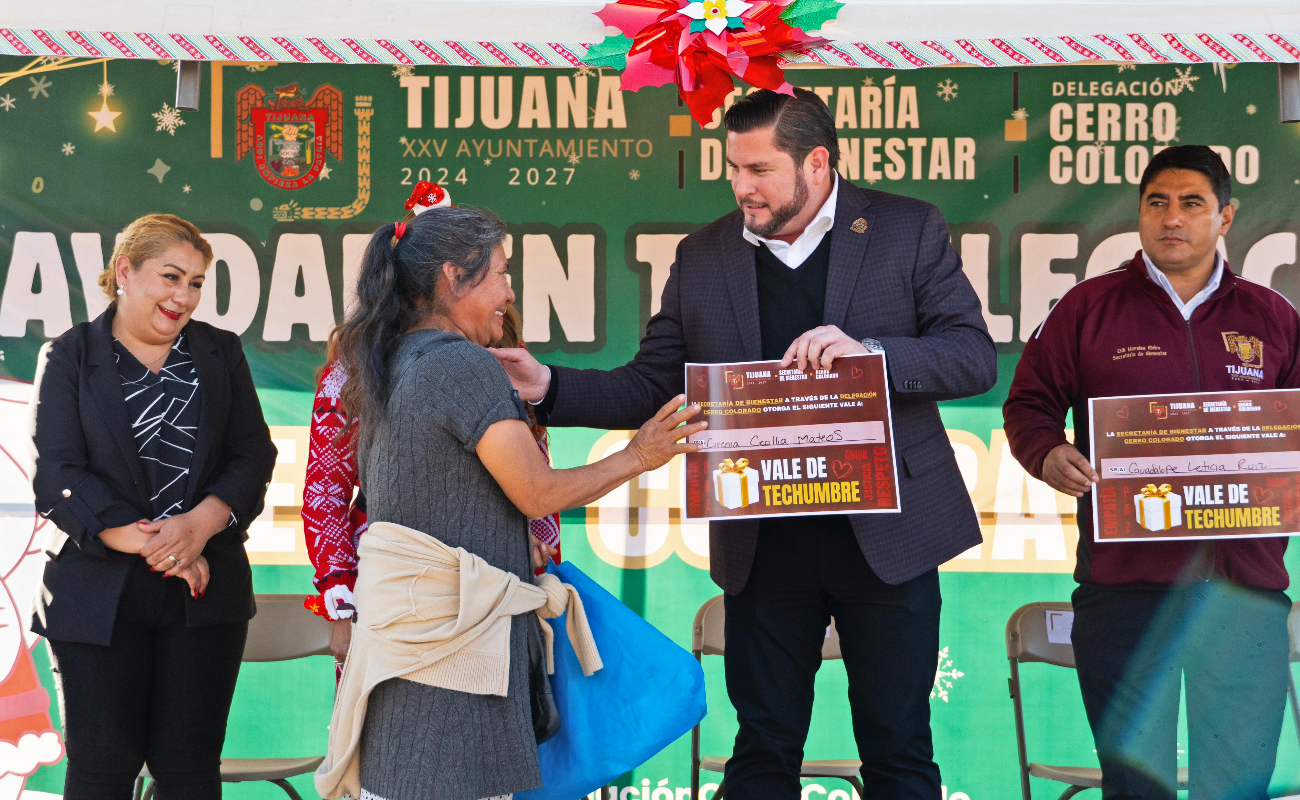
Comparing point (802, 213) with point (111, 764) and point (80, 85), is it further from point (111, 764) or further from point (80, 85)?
point (80, 85)

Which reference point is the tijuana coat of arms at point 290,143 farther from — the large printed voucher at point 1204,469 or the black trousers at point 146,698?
the large printed voucher at point 1204,469

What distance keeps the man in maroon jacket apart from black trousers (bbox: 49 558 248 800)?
2.31 metres

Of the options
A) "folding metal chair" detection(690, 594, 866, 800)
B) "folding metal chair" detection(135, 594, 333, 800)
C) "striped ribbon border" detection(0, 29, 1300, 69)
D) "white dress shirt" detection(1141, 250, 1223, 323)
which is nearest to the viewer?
"striped ribbon border" detection(0, 29, 1300, 69)

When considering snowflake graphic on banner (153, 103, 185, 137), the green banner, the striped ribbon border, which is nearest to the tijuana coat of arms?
the green banner

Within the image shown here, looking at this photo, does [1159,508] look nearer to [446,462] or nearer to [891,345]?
[891,345]

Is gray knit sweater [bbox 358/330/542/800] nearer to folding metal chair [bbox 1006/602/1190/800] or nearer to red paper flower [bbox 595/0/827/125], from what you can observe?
red paper flower [bbox 595/0/827/125]

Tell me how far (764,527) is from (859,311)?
56 cm

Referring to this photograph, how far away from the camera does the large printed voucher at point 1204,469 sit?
2.74 m

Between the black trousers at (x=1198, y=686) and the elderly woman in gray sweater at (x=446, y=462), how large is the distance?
4.89ft

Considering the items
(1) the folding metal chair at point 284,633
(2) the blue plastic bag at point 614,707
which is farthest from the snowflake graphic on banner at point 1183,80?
(1) the folding metal chair at point 284,633

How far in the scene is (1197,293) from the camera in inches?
120

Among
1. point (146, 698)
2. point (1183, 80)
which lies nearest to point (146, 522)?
point (146, 698)

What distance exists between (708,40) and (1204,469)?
159 centimetres

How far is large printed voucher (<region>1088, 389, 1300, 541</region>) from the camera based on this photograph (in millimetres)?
2744
